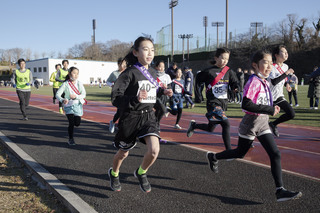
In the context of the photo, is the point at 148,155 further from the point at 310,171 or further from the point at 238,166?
the point at 310,171

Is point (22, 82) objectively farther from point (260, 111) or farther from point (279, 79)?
point (260, 111)

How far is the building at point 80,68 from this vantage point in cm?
6738

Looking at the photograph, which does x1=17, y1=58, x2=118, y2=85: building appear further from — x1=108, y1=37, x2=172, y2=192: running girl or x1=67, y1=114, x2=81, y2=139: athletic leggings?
x1=108, y1=37, x2=172, y2=192: running girl

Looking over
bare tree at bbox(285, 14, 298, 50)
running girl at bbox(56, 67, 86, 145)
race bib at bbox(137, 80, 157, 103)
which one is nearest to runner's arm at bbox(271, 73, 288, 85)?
race bib at bbox(137, 80, 157, 103)

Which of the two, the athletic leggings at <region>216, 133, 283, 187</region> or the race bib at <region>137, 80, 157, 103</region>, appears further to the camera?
the race bib at <region>137, 80, 157, 103</region>

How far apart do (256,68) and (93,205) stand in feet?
8.98

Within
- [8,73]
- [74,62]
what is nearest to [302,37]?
[74,62]

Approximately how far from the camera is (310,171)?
4.66 m

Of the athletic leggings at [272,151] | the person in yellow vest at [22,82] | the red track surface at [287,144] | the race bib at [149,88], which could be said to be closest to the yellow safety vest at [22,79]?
the person in yellow vest at [22,82]

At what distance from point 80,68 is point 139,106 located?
71.2 meters

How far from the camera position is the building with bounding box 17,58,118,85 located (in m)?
67.4

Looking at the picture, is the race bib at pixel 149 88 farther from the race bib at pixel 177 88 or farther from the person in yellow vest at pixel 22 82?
the person in yellow vest at pixel 22 82

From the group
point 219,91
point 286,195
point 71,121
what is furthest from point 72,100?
point 286,195

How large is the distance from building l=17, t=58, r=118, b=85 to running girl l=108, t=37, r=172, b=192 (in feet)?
220
